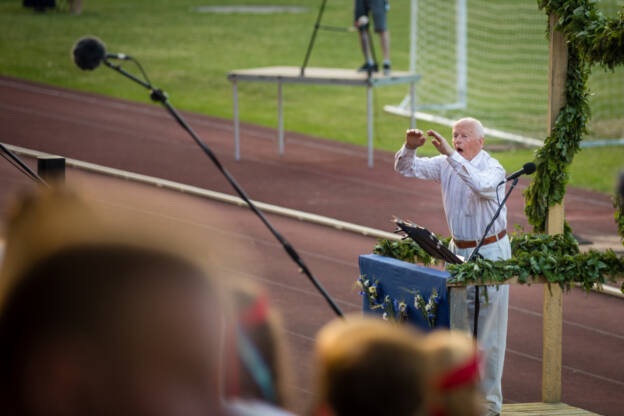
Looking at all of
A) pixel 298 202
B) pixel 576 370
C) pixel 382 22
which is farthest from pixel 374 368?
pixel 382 22

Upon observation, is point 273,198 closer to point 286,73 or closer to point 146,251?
point 286,73

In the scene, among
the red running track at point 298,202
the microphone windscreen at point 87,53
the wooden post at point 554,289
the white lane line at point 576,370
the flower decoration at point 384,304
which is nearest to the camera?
the microphone windscreen at point 87,53

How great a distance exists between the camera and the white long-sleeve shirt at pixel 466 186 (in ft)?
17.9

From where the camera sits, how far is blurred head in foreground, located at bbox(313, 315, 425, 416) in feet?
3.65

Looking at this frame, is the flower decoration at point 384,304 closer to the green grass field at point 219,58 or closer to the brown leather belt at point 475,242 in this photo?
the brown leather belt at point 475,242

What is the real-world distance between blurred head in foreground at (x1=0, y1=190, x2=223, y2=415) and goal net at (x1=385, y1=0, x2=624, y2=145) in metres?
14.9

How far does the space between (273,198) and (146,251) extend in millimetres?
10860

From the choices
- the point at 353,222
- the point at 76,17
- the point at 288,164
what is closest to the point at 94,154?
the point at 288,164

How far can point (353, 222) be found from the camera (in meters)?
10.9

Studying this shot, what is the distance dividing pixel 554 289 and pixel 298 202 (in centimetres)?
629

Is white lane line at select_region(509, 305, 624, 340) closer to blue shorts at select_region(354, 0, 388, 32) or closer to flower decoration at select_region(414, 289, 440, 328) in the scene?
flower decoration at select_region(414, 289, 440, 328)

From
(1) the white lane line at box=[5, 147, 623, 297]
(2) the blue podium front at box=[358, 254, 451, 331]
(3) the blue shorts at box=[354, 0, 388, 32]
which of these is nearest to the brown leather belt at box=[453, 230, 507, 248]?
(2) the blue podium front at box=[358, 254, 451, 331]

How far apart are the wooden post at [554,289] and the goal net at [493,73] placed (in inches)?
391

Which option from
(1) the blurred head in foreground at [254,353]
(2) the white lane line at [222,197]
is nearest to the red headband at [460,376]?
(1) the blurred head in foreground at [254,353]
